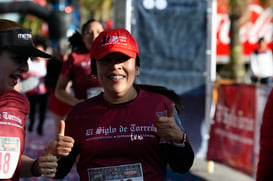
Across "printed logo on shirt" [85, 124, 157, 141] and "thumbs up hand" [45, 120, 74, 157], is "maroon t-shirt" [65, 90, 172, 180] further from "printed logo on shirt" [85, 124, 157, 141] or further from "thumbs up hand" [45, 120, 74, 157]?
"thumbs up hand" [45, 120, 74, 157]

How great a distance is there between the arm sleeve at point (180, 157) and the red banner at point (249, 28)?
27896 mm

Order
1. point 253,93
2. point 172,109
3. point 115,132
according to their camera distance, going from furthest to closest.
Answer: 1. point 253,93
2. point 115,132
3. point 172,109

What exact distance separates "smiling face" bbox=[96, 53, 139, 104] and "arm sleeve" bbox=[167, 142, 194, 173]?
16.4 inches

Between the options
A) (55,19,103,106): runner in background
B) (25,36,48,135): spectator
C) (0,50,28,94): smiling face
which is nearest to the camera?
(0,50,28,94): smiling face

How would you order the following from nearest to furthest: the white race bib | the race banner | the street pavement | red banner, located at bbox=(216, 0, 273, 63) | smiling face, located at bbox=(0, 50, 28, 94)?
smiling face, located at bbox=(0, 50, 28, 94) → the white race bib → the race banner → the street pavement → red banner, located at bbox=(216, 0, 273, 63)

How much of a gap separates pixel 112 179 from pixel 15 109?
0.68 meters

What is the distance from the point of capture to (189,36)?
775cm

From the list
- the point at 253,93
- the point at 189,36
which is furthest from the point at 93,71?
the point at 189,36

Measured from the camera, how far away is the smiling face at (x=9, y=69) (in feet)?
8.70

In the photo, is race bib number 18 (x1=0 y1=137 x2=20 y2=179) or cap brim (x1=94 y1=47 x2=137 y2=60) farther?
cap brim (x1=94 y1=47 x2=137 y2=60)

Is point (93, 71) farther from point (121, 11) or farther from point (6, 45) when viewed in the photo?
point (121, 11)

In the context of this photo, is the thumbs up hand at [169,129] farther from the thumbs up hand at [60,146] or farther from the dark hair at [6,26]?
the dark hair at [6,26]

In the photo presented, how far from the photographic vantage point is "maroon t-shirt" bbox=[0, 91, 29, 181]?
8.73 ft

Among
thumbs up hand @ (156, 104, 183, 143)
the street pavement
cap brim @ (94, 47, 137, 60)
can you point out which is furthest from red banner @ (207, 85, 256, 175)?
thumbs up hand @ (156, 104, 183, 143)
